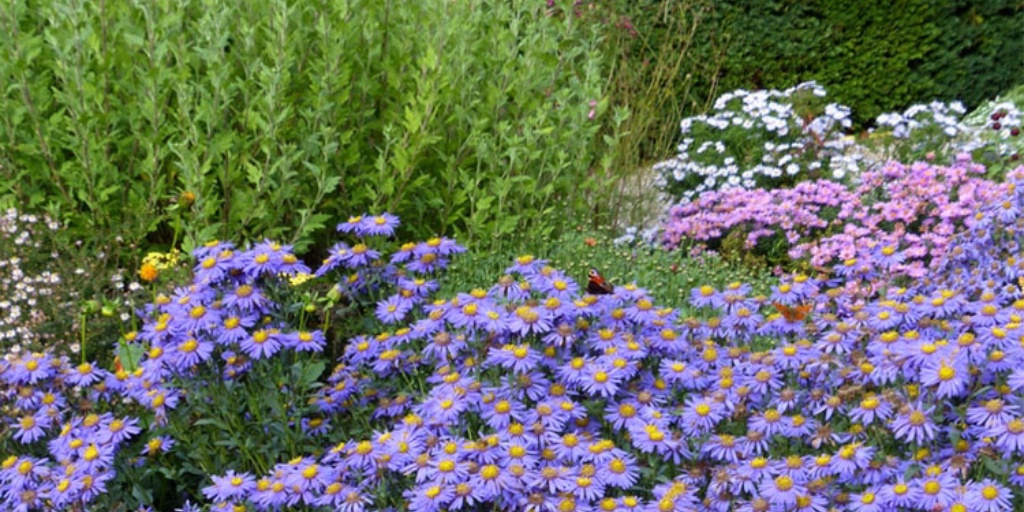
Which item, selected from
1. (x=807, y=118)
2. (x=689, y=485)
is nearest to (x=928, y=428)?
(x=689, y=485)

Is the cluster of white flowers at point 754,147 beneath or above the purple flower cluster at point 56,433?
above

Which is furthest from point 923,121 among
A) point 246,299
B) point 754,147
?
point 246,299

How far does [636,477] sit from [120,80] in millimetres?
2603

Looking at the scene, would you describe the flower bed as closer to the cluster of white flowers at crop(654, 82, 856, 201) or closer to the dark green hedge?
the cluster of white flowers at crop(654, 82, 856, 201)

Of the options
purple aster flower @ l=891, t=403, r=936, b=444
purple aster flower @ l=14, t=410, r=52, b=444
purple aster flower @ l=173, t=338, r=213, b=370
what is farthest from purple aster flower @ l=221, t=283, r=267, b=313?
purple aster flower @ l=891, t=403, r=936, b=444

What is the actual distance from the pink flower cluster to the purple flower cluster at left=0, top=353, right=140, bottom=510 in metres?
2.79

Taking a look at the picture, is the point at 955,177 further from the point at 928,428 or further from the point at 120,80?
the point at 120,80

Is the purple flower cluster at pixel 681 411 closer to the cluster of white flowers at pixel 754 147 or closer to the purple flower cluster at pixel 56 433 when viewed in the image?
the purple flower cluster at pixel 56 433

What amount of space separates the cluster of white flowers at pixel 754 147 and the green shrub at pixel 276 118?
152cm

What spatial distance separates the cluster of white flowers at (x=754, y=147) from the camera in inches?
225

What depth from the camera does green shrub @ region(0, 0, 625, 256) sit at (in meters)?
3.64

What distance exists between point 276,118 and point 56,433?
1.25 metres

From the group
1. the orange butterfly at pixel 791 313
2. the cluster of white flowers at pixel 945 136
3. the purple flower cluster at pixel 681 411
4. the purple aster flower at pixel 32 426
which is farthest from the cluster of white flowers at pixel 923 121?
the purple aster flower at pixel 32 426

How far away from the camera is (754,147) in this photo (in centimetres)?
589
